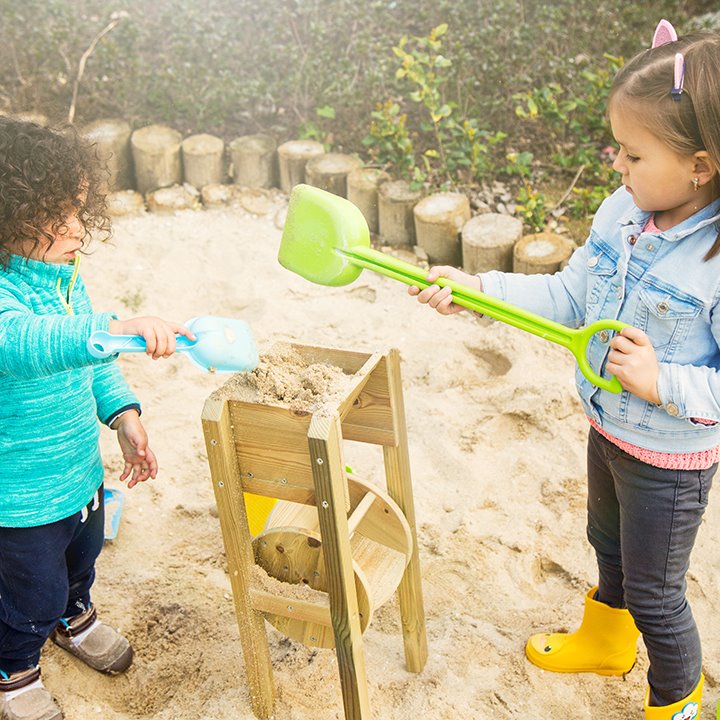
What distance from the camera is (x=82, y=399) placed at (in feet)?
5.63

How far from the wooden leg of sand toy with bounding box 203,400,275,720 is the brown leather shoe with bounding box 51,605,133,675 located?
1.14 ft

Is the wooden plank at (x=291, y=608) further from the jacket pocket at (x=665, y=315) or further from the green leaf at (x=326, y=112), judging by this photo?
the green leaf at (x=326, y=112)

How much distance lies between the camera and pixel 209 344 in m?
1.41

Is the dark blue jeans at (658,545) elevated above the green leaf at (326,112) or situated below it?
below

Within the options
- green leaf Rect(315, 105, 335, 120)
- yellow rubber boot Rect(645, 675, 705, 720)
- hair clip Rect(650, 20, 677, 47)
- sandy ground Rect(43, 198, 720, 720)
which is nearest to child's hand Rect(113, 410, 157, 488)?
sandy ground Rect(43, 198, 720, 720)

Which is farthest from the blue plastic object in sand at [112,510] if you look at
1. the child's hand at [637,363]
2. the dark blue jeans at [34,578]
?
the child's hand at [637,363]

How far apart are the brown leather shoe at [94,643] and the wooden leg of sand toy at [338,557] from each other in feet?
1.98

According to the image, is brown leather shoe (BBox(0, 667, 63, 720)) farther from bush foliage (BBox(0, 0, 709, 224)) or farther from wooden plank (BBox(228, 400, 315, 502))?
bush foliage (BBox(0, 0, 709, 224))

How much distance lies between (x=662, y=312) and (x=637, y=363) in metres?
0.11

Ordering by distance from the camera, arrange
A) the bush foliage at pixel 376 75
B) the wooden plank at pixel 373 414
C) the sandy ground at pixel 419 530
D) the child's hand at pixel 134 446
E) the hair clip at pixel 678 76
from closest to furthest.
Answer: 1. the hair clip at pixel 678 76
2. the wooden plank at pixel 373 414
3. the child's hand at pixel 134 446
4. the sandy ground at pixel 419 530
5. the bush foliage at pixel 376 75

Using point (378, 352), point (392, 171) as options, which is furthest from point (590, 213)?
point (378, 352)

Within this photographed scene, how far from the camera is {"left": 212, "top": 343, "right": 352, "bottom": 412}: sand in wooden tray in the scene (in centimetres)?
151

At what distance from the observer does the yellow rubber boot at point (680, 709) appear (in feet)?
5.60

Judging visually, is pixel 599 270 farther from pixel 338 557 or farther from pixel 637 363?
pixel 338 557
